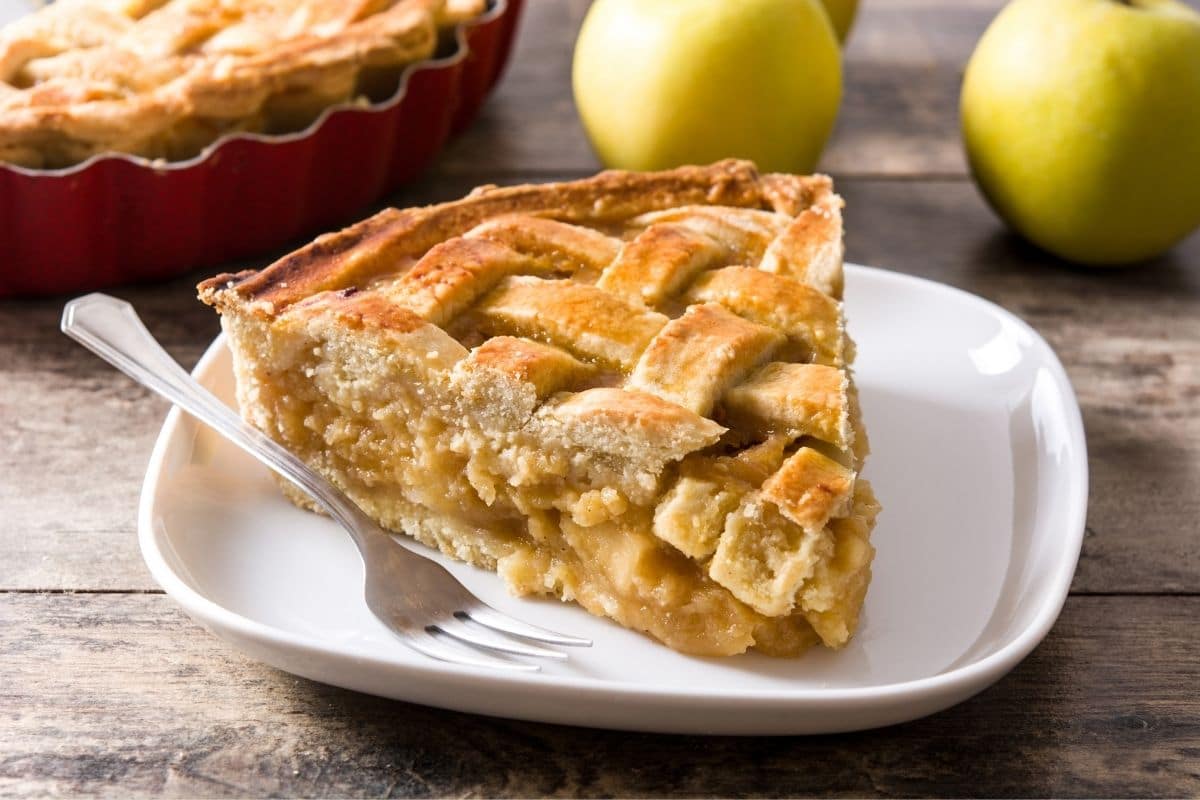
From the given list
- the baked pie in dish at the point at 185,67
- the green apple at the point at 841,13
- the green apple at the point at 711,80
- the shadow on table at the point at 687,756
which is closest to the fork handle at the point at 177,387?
the shadow on table at the point at 687,756

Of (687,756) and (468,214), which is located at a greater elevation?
(468,214)

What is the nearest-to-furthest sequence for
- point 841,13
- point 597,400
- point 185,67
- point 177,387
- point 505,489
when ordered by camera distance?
point 597,400, point 505,489, point 177,387, point 185,67, point 841,13

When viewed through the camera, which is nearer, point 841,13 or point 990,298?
point 990,298

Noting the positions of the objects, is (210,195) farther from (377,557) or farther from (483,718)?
(483,718)

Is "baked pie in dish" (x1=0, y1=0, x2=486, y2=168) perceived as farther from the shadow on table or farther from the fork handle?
the shadow on table

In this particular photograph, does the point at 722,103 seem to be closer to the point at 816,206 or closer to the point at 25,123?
the point at 816,206

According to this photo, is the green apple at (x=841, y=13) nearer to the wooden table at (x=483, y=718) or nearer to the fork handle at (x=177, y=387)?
the wooden table at (x=483, y=718)

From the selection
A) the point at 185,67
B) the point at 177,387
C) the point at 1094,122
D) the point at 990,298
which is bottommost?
the point at 990,298

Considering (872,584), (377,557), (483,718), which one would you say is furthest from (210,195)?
(872,584)
